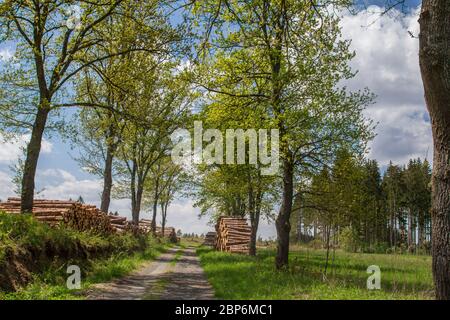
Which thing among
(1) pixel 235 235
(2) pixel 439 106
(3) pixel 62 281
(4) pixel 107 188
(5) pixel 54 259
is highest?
(2) pixel 439 106

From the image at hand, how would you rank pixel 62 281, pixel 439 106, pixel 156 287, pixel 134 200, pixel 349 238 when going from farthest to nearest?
1. pixel 349 238
2. pixel 134 200
3. pixel 156 287
4. pixel 62 281
5. pixel 439 106

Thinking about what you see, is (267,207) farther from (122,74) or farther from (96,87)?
(122,74)

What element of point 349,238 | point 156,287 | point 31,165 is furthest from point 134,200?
point 349,238

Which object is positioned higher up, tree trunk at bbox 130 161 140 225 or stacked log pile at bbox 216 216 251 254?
tree trunk at bbox 130 161 140 225

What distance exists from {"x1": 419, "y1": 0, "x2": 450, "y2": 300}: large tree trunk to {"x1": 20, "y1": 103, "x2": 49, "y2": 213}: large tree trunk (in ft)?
40.2

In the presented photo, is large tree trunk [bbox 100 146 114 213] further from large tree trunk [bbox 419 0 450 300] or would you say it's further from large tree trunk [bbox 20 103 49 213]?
large tree trunk [bbox 419 0 450 300]

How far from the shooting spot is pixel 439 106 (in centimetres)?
777

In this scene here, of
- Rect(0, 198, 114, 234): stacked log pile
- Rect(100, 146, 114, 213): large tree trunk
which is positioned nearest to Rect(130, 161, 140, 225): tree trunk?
Rect(100, 146, 114, 213): large tree trunk

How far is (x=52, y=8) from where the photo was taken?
1511 cm

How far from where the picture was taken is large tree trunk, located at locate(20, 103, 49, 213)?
15609 millimetres

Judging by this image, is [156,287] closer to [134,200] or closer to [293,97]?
A: [293,97]

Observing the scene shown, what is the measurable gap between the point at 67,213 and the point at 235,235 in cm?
1710

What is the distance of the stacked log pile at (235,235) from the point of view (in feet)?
103

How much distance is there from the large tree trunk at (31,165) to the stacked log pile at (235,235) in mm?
17787
